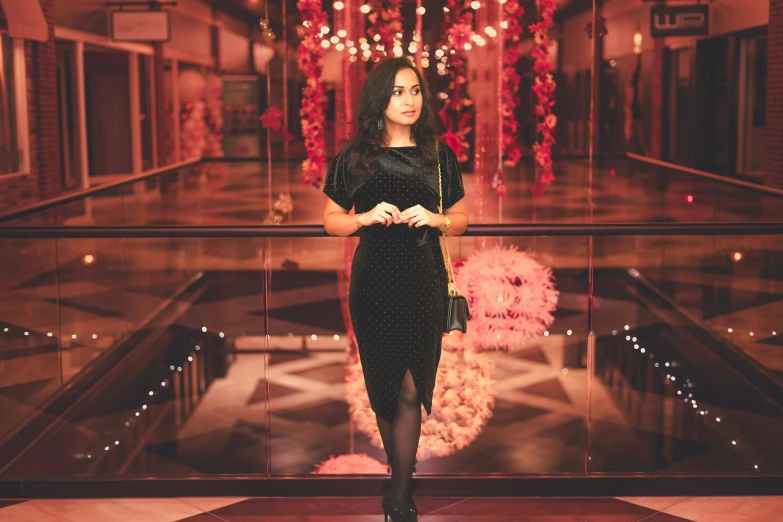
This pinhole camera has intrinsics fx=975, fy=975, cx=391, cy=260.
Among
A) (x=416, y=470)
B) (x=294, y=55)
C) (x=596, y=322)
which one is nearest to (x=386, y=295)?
(x=416, y=470)

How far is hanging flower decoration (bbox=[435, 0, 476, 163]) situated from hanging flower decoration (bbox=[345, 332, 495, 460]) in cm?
322

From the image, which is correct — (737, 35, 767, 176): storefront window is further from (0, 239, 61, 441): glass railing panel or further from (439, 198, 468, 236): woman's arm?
(439, 198, 468, 236): woman's arm

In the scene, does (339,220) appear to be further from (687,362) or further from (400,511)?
(687,362)

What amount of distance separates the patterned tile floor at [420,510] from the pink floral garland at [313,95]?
452cm

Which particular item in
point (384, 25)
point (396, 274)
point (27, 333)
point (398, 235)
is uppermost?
point (384, 25)

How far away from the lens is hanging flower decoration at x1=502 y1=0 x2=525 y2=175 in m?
7.59

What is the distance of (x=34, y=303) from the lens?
193 inches

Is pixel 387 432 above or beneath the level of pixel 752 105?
beneath

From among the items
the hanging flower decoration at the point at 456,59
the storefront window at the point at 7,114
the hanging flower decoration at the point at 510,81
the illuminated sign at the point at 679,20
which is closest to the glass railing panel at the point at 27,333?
the hanging flower decoration at the point at 456,59

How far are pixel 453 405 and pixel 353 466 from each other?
0.76m

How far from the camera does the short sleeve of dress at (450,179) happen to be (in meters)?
2.61

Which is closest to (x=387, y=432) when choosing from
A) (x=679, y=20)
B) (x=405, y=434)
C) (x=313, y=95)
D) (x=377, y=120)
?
(x=405, y=434)

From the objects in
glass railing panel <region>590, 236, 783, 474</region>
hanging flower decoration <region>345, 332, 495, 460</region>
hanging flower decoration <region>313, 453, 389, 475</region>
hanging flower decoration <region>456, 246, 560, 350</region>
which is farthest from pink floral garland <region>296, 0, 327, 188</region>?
hanging flower decoration <region>313, 453, 389, 475</region>

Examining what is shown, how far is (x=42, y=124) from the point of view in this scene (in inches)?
489
